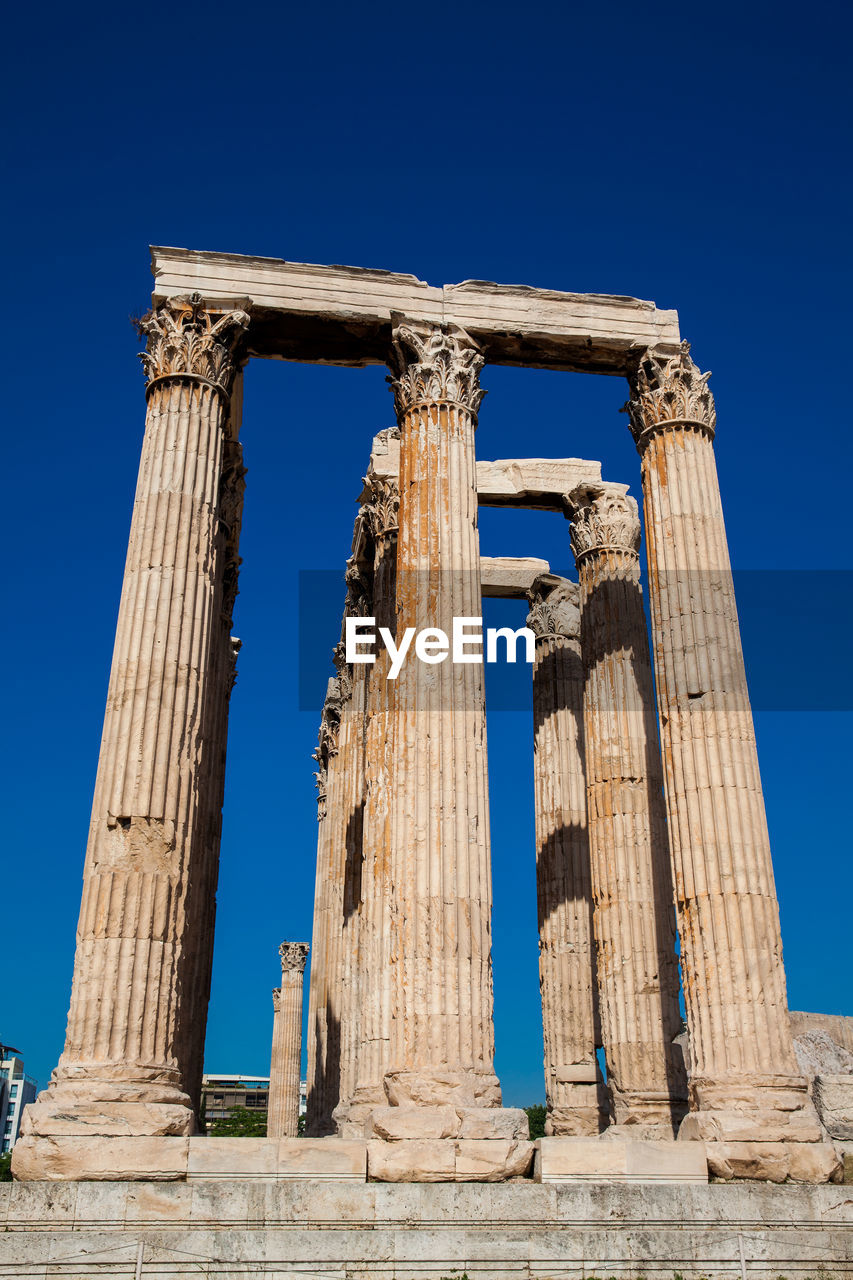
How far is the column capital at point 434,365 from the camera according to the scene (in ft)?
70.6

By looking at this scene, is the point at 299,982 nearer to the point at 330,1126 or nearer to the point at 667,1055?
the point at 330,1126

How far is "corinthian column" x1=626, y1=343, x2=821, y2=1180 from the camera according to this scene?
1786 centimetres

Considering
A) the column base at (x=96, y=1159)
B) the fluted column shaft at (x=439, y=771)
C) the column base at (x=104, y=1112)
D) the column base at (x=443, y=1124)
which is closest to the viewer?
the column base at (x=96, y=1159)

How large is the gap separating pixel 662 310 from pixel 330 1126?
2128 centimetres

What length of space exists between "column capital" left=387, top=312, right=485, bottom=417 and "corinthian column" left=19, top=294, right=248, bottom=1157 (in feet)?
9.79

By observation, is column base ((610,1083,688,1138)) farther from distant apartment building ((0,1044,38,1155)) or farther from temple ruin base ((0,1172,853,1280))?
distant apartment building ((0,1044,38,1155))

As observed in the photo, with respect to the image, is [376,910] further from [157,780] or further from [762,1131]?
[762,1131]

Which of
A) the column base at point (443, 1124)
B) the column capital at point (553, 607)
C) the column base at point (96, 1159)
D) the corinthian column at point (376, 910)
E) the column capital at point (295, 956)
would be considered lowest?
the column base at point (96, 1159)

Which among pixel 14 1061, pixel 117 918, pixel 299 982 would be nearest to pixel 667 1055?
pixel 117 918

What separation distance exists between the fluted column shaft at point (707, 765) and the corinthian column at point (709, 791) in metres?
0.02

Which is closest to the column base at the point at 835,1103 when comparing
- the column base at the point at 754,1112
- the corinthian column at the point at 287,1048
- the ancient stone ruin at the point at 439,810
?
the ancient stone ruin at the point at 439,810

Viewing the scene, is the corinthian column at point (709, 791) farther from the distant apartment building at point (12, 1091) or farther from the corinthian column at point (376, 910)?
the distant apartment building at point (12, 1091)

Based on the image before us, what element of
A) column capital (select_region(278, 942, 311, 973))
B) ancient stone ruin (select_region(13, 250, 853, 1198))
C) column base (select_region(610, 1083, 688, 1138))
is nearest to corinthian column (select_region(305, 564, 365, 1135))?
ancient stone ruin (select_region(13, 250, 853, 1198))

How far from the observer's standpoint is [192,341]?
20906 millimetres
